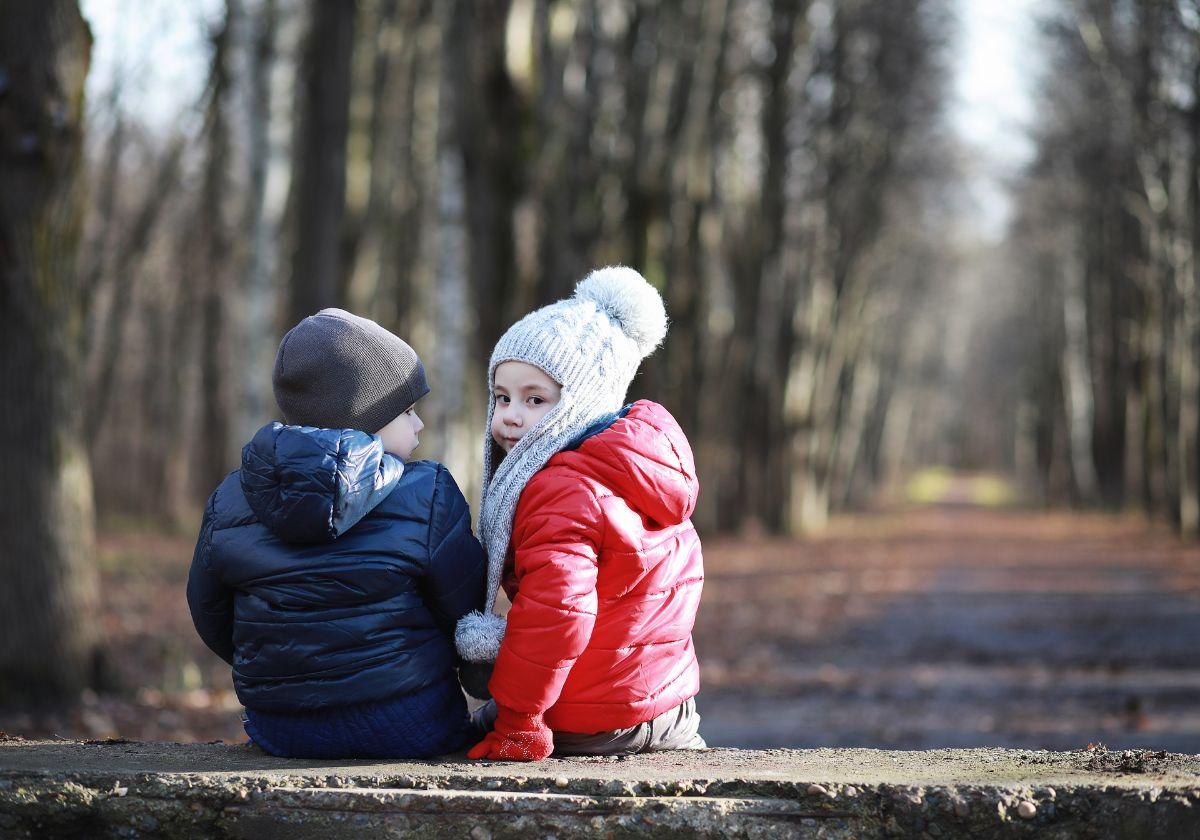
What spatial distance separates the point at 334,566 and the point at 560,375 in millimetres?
849

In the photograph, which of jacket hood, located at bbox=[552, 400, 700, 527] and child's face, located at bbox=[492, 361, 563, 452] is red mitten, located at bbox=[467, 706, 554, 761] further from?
child's face, located at bbox=[492, 361, 563, 452]

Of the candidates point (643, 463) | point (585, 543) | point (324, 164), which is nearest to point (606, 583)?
point (585, 543)

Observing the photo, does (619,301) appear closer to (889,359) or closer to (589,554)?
(589,554)

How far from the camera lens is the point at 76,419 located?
755cm

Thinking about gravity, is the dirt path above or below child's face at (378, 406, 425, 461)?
below

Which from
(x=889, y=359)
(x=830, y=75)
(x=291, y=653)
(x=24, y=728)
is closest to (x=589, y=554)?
(x=291, y=653)

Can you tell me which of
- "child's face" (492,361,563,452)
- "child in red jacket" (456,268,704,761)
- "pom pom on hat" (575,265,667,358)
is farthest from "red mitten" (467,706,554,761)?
"pom pom on hat" (575,265,667,358)

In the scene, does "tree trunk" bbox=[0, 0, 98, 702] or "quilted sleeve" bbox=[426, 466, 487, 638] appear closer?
"quilted sleeve" bbox=[426, 466, 487, 638]

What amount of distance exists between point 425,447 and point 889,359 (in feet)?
116

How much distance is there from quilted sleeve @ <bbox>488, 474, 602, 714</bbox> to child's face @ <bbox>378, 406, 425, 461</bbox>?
51cm

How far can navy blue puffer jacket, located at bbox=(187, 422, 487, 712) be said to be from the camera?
3311 mm

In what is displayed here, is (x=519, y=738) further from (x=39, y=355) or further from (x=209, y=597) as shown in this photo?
(x=39, y=355)

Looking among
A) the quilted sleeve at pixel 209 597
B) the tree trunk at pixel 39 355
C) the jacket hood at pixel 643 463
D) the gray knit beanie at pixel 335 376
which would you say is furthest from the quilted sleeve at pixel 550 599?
the tree trunk at pixel 39 355

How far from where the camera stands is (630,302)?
3826mm
